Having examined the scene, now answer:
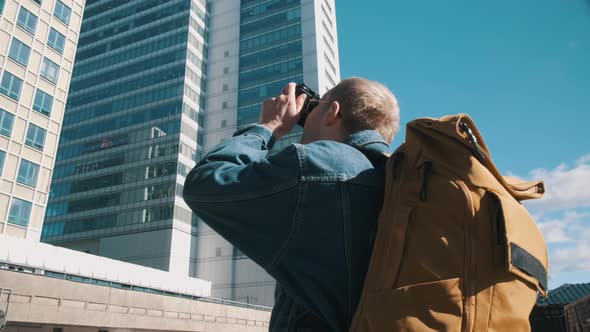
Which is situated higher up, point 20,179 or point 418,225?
point 20,179

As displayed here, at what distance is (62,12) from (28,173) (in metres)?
15.3

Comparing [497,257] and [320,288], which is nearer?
[497,257]

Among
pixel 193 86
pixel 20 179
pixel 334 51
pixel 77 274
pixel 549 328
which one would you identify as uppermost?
pixel 334 51

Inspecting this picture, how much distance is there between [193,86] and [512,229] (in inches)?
2467

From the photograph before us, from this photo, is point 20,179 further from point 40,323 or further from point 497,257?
point 497,257

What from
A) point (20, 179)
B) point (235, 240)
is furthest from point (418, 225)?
point (20, 179)

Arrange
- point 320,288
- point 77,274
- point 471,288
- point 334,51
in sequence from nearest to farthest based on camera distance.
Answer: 1. point 471,288
2. point 320,288
3. point 77,274
4. point 334,51

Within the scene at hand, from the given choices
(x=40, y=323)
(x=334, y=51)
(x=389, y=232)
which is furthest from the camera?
(x=334, y=51)

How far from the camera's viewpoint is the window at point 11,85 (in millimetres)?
30156

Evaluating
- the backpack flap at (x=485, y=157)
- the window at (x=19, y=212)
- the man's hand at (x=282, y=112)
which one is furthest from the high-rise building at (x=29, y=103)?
the backpack flap at (x=485, y=157)

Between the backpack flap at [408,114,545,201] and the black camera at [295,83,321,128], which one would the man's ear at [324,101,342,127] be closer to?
the black camera at [295,83,321,128]

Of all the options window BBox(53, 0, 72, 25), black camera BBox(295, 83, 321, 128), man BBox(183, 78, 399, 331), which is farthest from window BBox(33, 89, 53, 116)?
man BBox(183, 78, 399, 331)

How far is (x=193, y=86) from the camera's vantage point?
60750mm

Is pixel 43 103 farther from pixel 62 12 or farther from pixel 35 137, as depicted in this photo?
pixel 62 12
